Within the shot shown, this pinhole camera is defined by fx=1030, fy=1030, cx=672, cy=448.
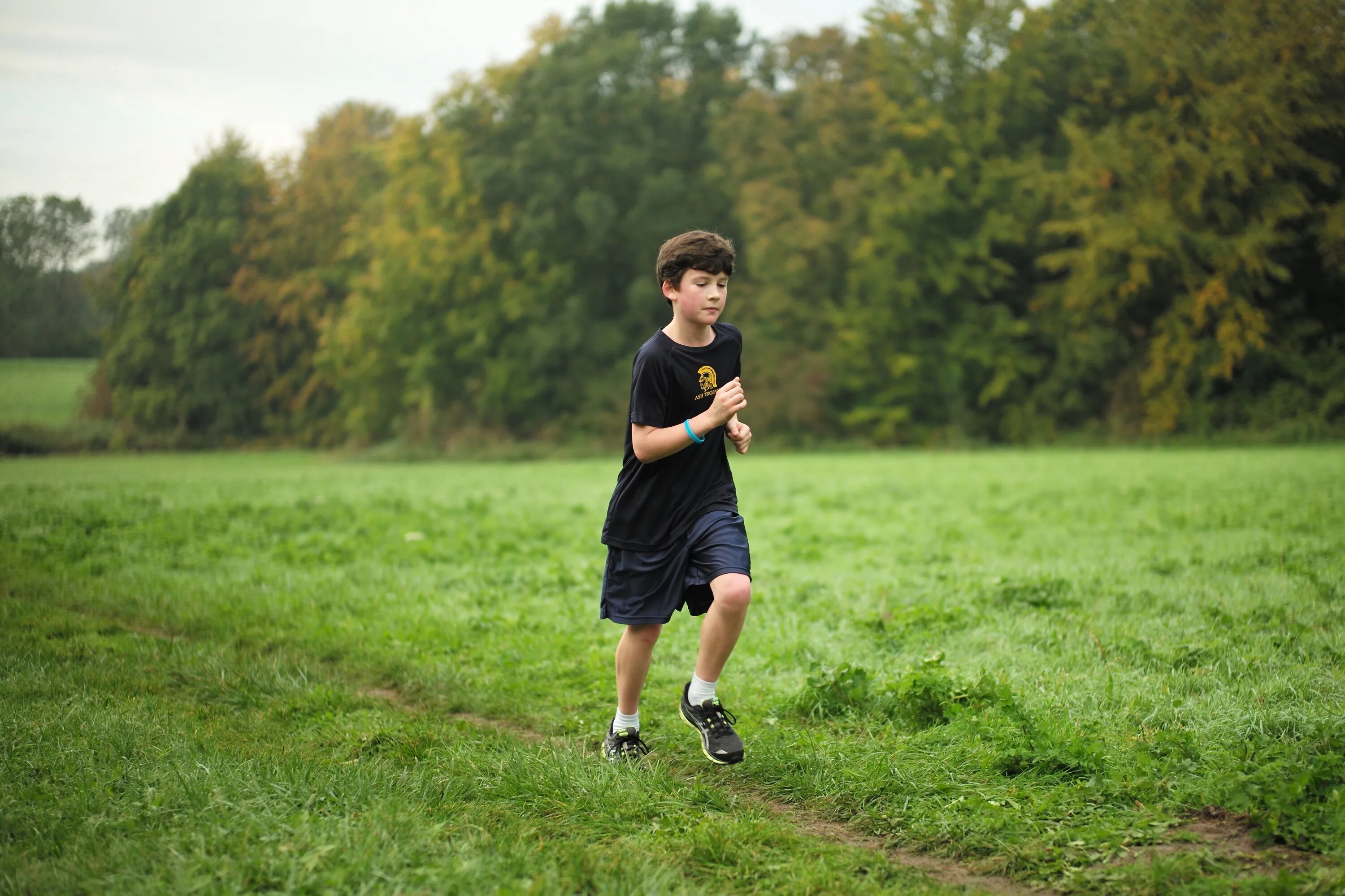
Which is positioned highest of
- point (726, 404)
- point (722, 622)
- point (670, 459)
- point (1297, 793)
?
point (726, 404)

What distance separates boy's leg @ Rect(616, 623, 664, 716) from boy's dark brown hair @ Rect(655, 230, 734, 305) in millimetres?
1415

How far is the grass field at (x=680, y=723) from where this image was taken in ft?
10.6

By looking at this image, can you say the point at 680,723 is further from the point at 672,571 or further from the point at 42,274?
the point at 42,274

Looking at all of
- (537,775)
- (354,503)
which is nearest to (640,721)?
(537,775)

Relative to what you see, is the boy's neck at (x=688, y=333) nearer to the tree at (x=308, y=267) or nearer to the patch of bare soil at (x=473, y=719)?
the patch of bare soil at (x=473, y=719)

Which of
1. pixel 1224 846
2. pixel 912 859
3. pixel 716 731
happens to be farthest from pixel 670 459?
pixel 1224 846

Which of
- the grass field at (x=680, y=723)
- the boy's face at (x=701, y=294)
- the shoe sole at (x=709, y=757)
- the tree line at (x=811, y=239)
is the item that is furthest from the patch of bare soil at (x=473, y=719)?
the tree line at (x=811, y=239)

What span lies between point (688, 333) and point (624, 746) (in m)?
1.79

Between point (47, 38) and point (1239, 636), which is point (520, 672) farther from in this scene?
point (47, 38)

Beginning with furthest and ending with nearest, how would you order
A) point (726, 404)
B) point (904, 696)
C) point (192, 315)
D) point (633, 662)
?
point (192, 315) → point (904, 696) → point (633, 662) → point (726, 404)

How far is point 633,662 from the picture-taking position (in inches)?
174

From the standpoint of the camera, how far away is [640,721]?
199 inches

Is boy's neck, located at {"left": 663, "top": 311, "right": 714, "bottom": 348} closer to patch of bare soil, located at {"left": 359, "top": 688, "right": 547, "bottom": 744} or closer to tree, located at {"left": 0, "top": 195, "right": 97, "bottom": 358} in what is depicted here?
patch of bare soil, located at {"left": 359, "top": 688, "right": 547, "bottom": 744}

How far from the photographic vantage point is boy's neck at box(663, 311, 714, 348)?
4.29 meters
